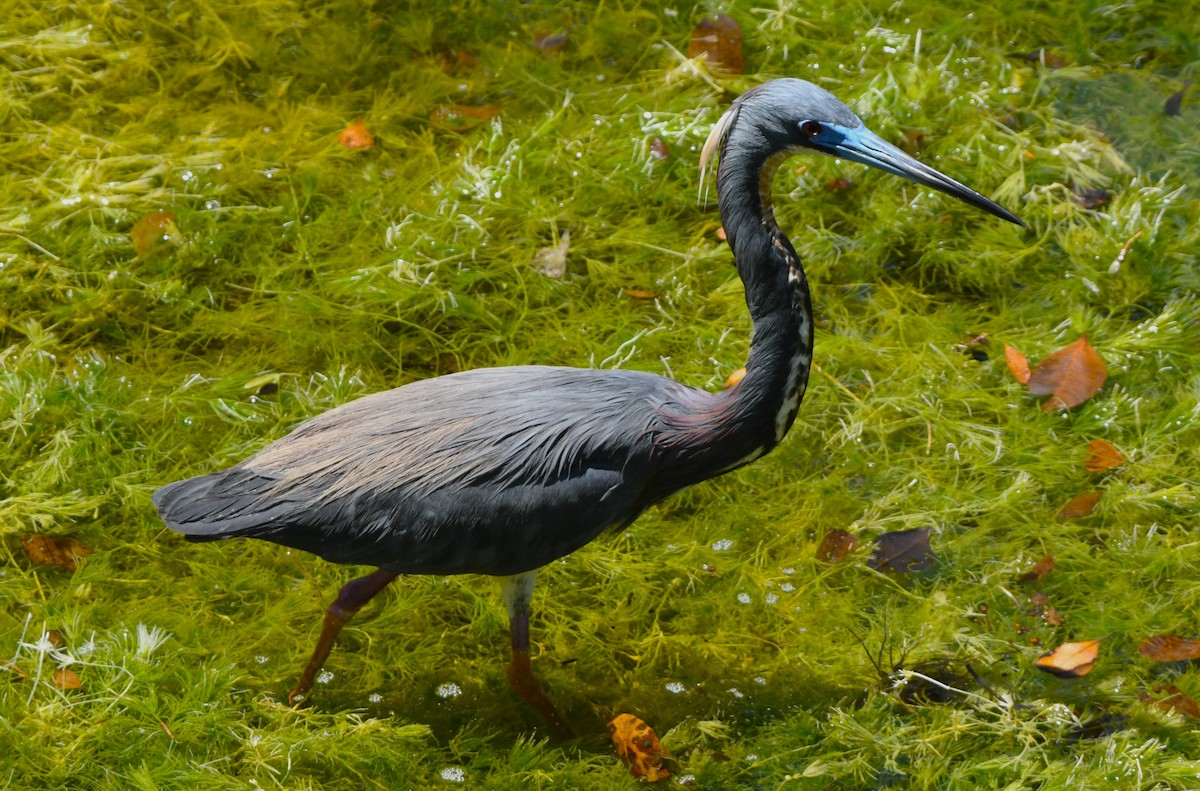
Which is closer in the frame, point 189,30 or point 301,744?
point 301,744

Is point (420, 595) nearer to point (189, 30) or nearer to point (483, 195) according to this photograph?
point (483, 195)

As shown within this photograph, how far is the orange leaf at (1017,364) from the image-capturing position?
4918mm

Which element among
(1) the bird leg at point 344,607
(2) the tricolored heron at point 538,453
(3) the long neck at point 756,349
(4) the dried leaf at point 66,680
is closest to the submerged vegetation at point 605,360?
(4) the dried leaf at point 66,680

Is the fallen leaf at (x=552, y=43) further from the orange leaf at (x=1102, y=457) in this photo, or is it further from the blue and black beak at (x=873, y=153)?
the orange leaf at (x=1102, y=457)

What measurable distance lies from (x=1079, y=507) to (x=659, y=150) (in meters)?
2.36

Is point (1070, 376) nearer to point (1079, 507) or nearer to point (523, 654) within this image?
point (1079, 507)

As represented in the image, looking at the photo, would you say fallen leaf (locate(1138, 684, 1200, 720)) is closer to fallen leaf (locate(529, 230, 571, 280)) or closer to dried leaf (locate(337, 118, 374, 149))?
fallen leaf (locate(529, 230, 571, 280))

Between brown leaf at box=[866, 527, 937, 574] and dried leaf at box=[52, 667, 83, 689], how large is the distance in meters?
2.54

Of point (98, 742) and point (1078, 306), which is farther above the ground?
point (1078, 306)

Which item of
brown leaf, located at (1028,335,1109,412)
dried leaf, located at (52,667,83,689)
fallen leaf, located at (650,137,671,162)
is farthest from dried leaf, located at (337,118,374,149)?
brown leaf, located at (1028,335,1109,412)

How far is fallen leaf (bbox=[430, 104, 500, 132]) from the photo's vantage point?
19.7ft

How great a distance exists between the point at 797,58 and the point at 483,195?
172 cm

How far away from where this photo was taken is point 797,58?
619 cm

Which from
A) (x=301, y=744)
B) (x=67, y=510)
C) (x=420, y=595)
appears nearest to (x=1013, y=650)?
(x=420, y=595)
